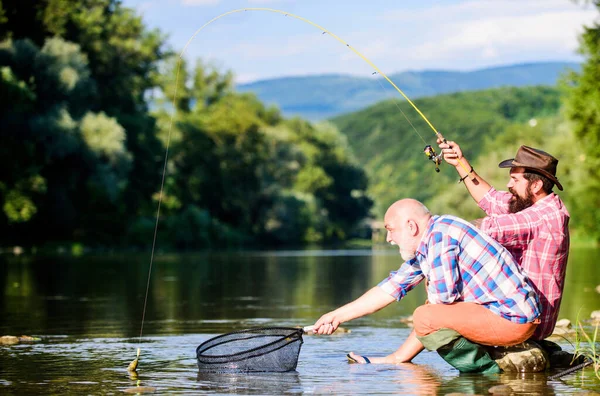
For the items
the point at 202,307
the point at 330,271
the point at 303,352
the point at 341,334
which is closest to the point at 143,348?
the point at 303,352

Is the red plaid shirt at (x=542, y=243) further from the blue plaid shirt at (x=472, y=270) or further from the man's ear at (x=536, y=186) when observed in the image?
the blue plaid shirt at (x=472, y=270)

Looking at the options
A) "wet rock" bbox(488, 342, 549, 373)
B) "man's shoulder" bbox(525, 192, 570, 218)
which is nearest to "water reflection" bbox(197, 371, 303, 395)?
"wet rock" bbox(488, 342, 549, 373)

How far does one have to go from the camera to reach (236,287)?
2200 cm

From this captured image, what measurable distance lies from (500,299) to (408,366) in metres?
1.36

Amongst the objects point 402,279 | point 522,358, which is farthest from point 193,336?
point 522,358

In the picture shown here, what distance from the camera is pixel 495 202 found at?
8617 millimetres

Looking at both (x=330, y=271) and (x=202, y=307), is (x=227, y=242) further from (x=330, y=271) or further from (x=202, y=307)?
(x=202, y=307)

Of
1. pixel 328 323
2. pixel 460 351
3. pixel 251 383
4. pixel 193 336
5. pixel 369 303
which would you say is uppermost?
pixel 369 303

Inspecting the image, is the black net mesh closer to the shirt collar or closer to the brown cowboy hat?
the shirt collar

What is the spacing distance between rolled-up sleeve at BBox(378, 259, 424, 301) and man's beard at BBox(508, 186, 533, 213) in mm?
874

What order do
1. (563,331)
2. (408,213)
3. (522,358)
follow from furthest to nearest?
(563,331) < (522,358) < (408,213)

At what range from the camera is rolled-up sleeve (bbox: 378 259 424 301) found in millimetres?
8219

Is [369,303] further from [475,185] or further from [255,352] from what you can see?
[475,185]

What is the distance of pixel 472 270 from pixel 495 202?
107 centimetres
